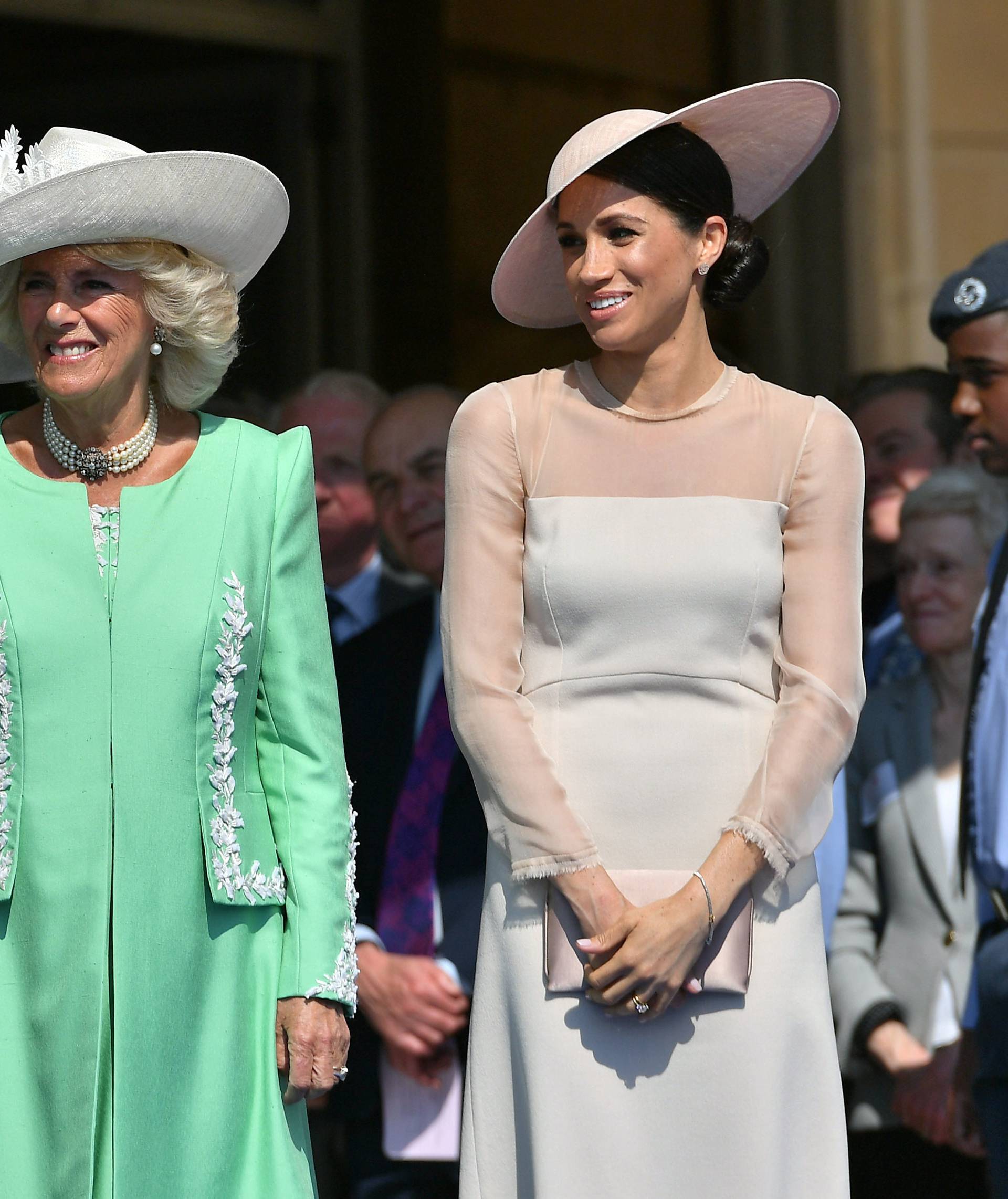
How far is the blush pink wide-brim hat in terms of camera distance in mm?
3080

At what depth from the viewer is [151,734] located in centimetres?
291

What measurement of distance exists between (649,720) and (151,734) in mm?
746

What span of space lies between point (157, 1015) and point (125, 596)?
615 mm

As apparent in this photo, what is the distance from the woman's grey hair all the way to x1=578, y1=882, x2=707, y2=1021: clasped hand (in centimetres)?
203

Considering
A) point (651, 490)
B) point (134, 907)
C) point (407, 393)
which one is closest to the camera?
point (134, 907)

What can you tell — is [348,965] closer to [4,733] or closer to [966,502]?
[4,733]

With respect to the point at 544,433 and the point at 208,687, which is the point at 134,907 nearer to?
the point at 208,687

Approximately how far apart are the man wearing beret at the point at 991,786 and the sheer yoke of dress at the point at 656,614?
1192mm

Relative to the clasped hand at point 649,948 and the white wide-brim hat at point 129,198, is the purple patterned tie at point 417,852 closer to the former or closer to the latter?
the clasped hand at point 649,948

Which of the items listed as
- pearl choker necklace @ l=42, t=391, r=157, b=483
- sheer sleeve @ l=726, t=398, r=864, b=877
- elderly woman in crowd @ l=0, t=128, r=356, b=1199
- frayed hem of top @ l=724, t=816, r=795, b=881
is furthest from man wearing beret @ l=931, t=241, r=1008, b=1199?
pearl choker necklace @ l=42, t=391, r=157, b=483

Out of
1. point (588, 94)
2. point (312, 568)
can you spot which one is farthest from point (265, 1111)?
point (588, 94)

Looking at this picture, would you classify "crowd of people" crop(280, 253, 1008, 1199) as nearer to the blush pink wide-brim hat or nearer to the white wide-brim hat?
the blush pink wide-brim hat

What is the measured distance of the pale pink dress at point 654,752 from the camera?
300 centimetres

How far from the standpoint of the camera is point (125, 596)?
294 centimetres
